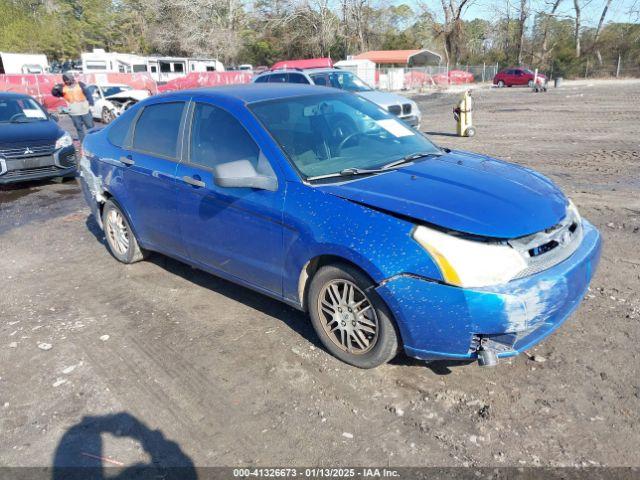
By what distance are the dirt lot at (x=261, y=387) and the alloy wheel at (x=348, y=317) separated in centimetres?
19

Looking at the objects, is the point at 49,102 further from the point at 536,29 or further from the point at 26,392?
the point at 536,29

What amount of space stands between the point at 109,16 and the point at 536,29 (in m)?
57.0

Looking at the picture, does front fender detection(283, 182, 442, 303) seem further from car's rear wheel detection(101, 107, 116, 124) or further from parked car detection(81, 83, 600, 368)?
car's rear wheel detection(101, 107, 116, 124)

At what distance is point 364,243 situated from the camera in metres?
3.09

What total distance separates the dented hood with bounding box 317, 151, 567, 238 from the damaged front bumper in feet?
1.05

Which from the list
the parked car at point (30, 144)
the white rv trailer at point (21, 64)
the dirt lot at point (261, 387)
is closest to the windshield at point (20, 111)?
the parked car at point (30, 144)

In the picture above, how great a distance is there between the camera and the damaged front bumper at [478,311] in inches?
112

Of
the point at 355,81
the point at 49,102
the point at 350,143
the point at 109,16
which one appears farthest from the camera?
the point at 109,16

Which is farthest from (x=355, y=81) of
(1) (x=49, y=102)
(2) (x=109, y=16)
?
(2) (x=109, y=16)

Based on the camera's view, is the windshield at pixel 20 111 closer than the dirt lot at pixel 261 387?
No

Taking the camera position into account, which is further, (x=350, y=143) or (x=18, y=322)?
(x=18, y=322)

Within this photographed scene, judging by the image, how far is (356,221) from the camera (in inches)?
124

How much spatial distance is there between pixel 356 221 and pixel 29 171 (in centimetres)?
818

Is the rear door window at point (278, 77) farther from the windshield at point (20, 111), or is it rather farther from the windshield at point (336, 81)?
the windshield at point (20, 111)
